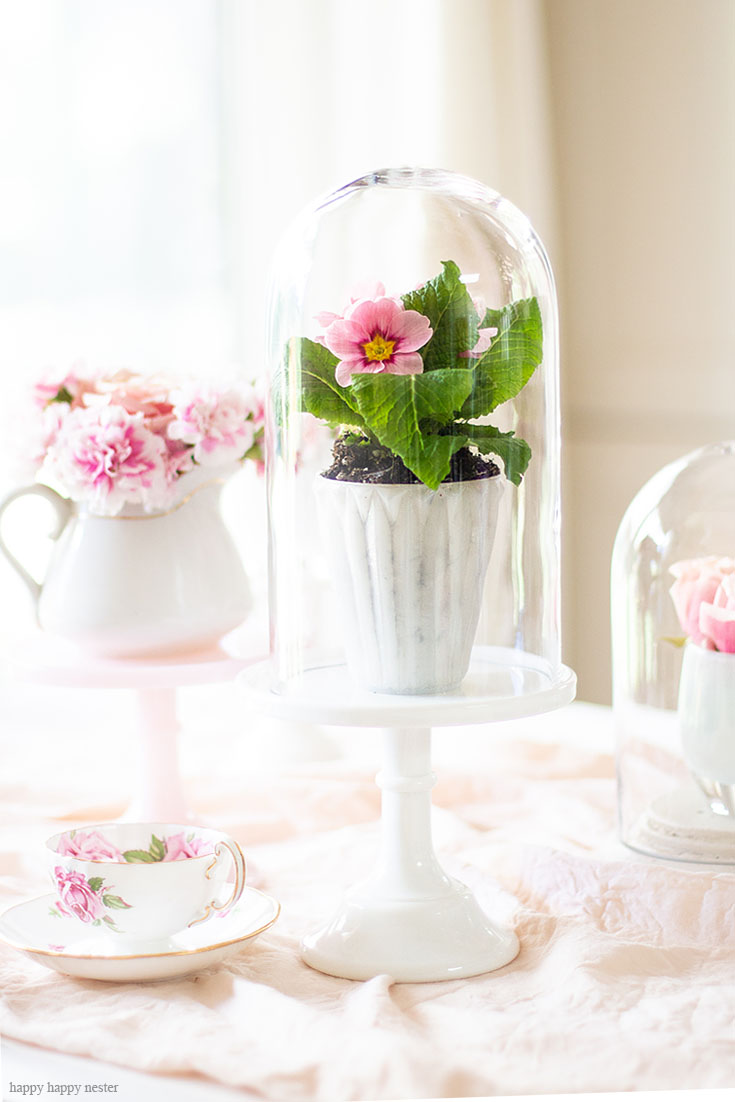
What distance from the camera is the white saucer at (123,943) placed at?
80 centimetres

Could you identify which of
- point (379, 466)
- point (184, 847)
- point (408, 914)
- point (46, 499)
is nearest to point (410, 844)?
point (408, 914)

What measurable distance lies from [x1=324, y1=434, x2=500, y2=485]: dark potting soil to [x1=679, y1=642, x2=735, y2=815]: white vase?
0.31m

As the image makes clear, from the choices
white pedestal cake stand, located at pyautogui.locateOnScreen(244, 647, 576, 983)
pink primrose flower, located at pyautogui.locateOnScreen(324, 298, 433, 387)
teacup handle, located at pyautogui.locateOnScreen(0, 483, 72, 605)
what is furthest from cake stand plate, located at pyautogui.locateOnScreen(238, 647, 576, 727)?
teacup handle, located at pyautogui.locateOnScreen(0, 483, 72, 605)

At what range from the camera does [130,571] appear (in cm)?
113

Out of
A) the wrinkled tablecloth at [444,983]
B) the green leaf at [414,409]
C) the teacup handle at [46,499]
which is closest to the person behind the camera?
the wrinkled tablecloth at [444,983]

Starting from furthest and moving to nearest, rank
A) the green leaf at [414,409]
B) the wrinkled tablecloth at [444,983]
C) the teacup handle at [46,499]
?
the teacup handle at [46,499], the green leaf at [414,409], the wrinkled tablecloth at [444,983]

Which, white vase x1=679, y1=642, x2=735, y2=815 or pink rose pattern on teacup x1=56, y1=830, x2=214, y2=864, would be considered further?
white vase x1=679, y1=642, x2=735, y2=815

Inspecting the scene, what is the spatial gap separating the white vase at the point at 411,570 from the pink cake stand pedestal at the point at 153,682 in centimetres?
30

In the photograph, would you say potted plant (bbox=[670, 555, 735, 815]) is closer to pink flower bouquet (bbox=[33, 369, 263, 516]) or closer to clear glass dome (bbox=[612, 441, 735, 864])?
clear glass dome (bbox=[612, 441, 735, 864])

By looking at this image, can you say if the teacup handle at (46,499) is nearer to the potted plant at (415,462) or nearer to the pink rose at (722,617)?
the potted plant at (415,462)

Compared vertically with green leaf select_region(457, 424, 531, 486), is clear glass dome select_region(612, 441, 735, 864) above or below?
below

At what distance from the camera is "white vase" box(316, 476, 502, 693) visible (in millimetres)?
831

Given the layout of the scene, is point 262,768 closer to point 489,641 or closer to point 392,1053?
point 489,641

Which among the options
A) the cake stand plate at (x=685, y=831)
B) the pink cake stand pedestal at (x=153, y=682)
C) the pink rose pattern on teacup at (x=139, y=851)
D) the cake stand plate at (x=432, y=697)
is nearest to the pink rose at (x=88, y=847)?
the pink rose pattern on teacup at (x=139, y=851)
